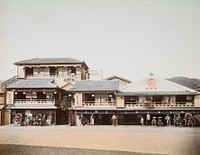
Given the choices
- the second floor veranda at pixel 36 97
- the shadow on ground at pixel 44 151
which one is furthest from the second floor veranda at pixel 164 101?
the shadow on ground at pixel 44 151

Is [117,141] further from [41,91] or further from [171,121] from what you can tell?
[41,91]

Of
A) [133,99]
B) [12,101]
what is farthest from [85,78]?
[12,101]

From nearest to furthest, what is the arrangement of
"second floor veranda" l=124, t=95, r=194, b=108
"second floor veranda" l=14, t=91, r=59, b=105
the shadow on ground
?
the shadow on ground
"second floor veranda" l=124, t=95, r=194, b=108
"second floor veranda" l=14, t=91, r=59, b=105

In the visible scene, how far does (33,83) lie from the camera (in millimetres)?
10055

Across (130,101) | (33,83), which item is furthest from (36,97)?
(130,101)

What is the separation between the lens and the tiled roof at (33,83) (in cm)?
987

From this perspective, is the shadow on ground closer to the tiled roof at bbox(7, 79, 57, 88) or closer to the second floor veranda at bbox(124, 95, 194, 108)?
the tiled roof at bbox(7, 79, 57, 88)

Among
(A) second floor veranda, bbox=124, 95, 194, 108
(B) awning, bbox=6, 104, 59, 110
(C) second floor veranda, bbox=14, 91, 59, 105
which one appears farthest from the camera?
(C) second floor veranda, bbox=14, 91, 59, 105

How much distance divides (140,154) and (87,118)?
5152 mm

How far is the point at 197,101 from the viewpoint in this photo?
367 inches

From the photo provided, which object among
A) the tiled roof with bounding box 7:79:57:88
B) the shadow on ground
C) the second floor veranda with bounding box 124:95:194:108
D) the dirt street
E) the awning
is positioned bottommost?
the shadow on ground

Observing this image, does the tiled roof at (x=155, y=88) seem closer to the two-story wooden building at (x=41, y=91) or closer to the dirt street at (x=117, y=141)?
the two-story wooden building at (x=41, y=91)

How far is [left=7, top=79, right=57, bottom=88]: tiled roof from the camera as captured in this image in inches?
388

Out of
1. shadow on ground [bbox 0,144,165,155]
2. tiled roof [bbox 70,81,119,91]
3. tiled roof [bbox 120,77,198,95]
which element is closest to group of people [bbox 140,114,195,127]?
tiled roof [bbox 120,77,198,95]
